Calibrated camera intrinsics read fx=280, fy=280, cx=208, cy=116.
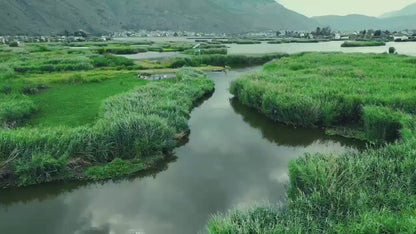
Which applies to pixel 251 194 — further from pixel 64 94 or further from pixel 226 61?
pixel 226 61

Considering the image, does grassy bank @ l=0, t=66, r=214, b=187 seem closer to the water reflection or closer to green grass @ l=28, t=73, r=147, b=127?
green grass @ l=28, t=73, r=147, b=127

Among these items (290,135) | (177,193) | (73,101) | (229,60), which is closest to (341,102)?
(290,135)

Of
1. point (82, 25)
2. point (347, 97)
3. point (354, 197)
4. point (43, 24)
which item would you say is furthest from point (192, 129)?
point (82, 25)

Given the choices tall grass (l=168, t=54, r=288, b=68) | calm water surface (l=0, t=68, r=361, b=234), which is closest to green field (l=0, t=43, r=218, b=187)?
calm water surface (l=0, t=68, r=361, b=234)

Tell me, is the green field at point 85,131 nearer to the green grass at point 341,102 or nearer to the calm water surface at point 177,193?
the calm water surface at point 177,193

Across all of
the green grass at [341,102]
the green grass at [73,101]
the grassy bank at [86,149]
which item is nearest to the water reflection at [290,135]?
the green grass at [341,102]
